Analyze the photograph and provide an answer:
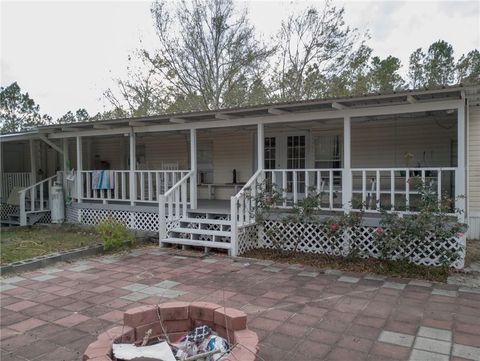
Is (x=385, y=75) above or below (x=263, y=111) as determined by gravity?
above

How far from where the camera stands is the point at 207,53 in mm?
18922

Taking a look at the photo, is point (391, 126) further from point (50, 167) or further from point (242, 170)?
point (50, 167)

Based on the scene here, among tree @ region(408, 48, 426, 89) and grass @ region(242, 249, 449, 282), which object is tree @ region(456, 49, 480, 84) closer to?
tree @ region(408, 48, 426, 89)

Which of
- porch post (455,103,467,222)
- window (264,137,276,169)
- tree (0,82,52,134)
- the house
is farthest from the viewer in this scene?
tree (0,82,52,134)

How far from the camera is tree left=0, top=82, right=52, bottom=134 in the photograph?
1420 inches

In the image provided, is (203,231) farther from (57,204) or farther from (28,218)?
(28,218)

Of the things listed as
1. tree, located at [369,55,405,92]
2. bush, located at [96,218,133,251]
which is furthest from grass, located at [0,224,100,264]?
tree, located at [369,55,405,92]

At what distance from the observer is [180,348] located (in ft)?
8.71

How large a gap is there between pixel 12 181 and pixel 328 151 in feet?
33.7

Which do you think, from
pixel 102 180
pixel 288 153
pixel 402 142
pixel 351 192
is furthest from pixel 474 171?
pixel 102 180

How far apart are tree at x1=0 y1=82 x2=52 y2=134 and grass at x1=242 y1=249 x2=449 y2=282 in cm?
3463

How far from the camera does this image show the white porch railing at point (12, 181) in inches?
502

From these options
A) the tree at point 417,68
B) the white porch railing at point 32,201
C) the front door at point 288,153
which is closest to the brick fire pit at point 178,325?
the front door at point 288,153

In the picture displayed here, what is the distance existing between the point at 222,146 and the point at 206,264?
222 inches
